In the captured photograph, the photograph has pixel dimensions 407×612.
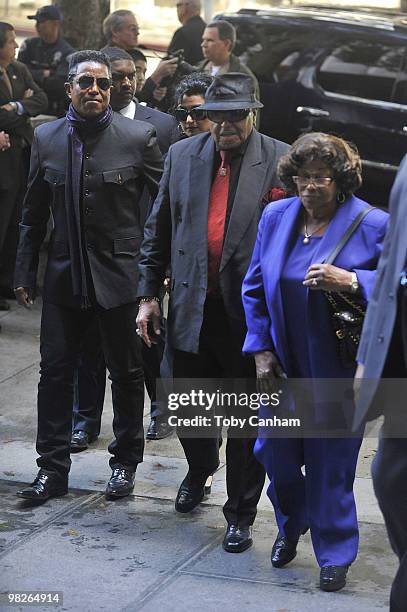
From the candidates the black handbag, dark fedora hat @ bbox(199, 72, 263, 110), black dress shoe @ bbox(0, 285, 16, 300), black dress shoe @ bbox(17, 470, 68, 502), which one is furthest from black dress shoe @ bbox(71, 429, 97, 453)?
black dress shoe @ bbox(0, 285, 16, 300)

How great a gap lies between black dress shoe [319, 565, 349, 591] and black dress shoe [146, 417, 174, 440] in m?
2.31

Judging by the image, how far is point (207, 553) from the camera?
586 centimetres

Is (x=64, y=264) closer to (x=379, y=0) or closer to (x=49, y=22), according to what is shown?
(x=49, y=22)

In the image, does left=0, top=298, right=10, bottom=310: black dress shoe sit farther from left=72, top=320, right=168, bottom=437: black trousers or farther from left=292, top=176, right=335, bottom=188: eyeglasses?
left=292, top=176, right=335, bottom=188: eyeglasses

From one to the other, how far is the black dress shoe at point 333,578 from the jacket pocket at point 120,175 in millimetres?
2174

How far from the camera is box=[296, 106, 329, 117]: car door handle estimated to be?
1226 cm

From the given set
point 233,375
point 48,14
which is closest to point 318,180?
point 233,375

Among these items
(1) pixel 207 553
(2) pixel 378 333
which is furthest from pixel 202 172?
(2) pixel 378 333

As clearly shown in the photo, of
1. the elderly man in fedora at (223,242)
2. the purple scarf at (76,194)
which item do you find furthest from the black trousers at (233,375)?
the purple scarf at (76,194)

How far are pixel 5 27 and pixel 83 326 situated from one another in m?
4.30

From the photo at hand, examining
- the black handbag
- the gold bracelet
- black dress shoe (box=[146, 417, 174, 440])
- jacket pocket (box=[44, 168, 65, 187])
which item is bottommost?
black dress shoe (box=[146, 417, 174, 440])

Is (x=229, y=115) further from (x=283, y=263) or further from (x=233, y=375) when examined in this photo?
(x=233, y=375)

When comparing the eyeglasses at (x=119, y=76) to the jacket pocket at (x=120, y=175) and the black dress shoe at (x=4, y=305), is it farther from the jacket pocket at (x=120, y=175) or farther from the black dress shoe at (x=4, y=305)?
the black dress shoe at (x=4, y=305)

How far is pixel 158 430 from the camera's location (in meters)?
7.61
